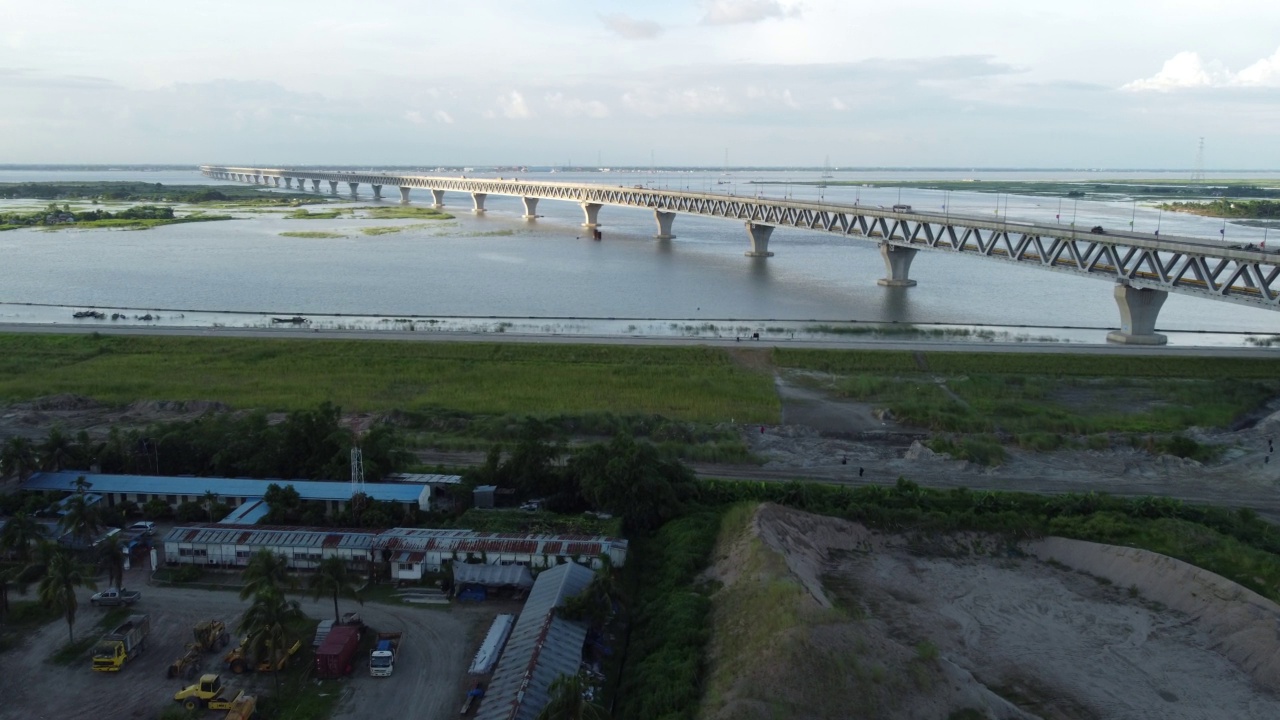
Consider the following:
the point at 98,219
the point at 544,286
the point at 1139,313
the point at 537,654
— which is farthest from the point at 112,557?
the point at 98,219

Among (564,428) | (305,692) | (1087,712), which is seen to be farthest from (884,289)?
(305,692)

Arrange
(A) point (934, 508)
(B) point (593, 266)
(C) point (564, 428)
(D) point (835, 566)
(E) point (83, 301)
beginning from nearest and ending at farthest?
(D) point (835, 566)
(A) point (934, 508)
(C) point (564, 428)
(E) point (83, 301)
(B) point (593, 266)

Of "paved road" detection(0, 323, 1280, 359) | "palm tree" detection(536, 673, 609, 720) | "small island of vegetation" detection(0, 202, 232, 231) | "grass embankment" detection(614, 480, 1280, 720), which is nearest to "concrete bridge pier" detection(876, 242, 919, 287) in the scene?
"paved road" detection(0, 323, 1280, 359)

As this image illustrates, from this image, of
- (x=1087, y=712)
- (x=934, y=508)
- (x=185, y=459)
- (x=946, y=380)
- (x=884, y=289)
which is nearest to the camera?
(x=1087, y=712)

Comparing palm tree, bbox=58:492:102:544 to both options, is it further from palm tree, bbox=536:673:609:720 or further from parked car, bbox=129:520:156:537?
palm tree, bbox=536:673:609:720

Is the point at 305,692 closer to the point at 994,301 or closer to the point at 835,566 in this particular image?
the point at 835,566

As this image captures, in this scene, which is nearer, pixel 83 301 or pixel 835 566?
pixel 835 566
